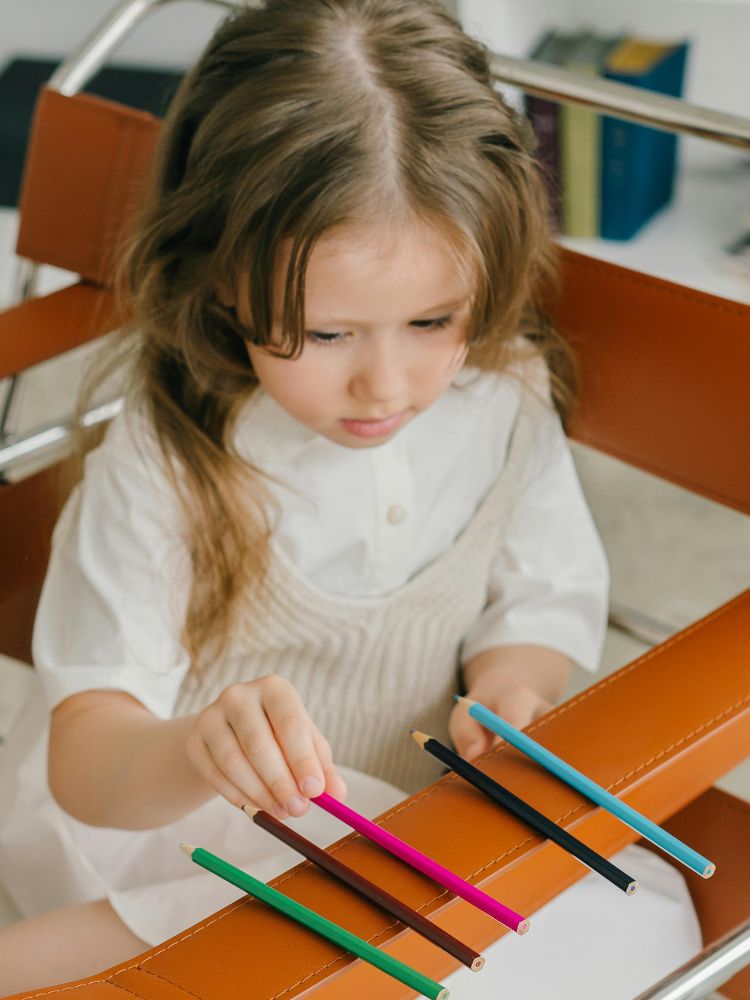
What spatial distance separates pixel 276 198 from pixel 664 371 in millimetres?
321

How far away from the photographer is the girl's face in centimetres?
73

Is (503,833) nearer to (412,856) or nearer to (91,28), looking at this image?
(412,856)

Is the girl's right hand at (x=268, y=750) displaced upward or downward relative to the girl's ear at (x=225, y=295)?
downward

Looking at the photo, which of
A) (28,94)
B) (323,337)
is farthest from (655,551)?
(28,94)

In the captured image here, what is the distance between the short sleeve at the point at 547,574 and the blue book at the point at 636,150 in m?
1.07

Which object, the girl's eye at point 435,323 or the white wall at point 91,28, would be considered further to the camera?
the white wall at point 91,28

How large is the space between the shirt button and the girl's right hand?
328 mm

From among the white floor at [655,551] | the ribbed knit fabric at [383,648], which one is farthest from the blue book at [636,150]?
the ribbed knit fabric at [383,648]

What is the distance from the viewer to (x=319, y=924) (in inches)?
21.1

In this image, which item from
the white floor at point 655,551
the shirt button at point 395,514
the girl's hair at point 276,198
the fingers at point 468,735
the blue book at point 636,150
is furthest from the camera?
the blue book at point 636,150

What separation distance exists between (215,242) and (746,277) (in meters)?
1.31

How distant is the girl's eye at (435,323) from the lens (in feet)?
2.56

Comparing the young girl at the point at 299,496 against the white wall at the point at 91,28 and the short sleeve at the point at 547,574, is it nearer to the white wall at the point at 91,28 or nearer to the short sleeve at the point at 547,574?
the short sleeve at the point at 547,574

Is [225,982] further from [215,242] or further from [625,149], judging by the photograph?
[625,149]
